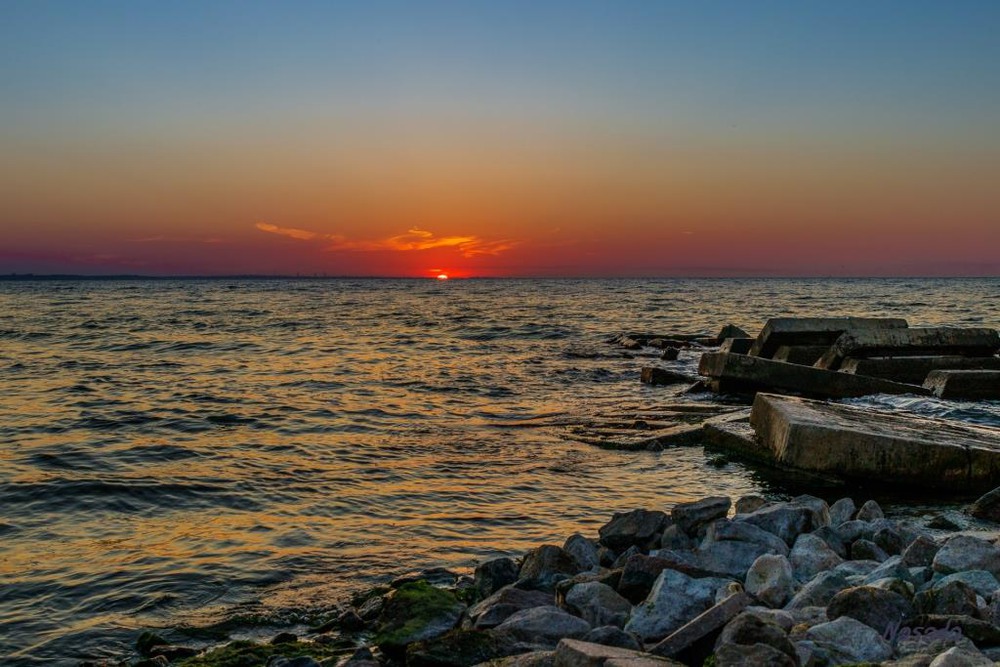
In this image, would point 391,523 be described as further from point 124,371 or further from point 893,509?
point 124,371

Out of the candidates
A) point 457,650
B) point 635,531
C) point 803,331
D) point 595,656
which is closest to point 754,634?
point 595,656

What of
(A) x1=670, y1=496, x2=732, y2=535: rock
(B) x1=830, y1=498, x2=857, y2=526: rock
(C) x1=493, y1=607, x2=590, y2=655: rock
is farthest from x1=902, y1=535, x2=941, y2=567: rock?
(C) x1=493, y1=607, x2=590, y2=655: rock

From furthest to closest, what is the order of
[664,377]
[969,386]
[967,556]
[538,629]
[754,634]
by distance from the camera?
1. [664,377]
2. [969,386]
3. [967,556]
4. [538,629]
5. [754,634]

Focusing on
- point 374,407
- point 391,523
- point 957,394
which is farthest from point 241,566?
point 957,394

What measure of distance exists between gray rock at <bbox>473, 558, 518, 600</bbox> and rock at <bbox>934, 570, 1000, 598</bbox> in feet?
8.13

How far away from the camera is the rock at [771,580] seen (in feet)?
14.3

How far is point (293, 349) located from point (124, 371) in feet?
20.9

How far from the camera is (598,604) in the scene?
4363 mm

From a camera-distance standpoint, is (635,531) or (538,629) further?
(635,531)

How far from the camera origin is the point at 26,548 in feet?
21.2

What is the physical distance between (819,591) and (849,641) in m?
0.77

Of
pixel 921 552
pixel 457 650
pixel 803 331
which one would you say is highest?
pixel 803 331

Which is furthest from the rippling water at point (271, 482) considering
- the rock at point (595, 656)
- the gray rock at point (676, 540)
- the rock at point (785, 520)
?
the rock at point (595, 656)

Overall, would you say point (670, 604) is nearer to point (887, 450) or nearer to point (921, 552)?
point (921, 552)
